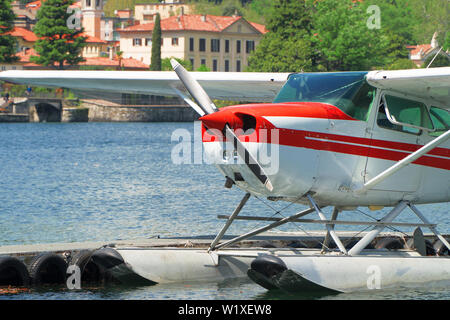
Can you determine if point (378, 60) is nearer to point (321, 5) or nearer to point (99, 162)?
point (321, 5)

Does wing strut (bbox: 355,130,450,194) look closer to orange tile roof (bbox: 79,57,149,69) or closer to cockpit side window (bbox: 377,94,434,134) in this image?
cockpit side window (bbox: 377,94,434,134)

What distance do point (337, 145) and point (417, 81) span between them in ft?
3.87

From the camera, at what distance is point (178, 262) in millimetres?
10531

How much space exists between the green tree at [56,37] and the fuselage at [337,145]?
75.5 metres

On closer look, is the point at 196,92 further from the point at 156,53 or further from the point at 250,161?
the point at 156,53

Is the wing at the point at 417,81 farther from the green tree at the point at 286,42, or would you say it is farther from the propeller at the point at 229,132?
the green tree at the point at 286,42

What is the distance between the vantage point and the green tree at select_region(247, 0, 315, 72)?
8262cm

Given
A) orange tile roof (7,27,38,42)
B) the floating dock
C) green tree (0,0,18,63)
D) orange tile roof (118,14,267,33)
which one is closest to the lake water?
the floating dock

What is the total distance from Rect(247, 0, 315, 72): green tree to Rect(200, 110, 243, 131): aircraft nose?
236 ft

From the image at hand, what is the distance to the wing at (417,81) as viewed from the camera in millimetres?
9750

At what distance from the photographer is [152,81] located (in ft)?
39.2

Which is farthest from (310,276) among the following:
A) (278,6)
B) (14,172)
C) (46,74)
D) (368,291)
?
(278,6)

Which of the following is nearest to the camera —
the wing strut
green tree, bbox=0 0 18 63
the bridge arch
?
the wing strut

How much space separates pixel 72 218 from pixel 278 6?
2794 inches
